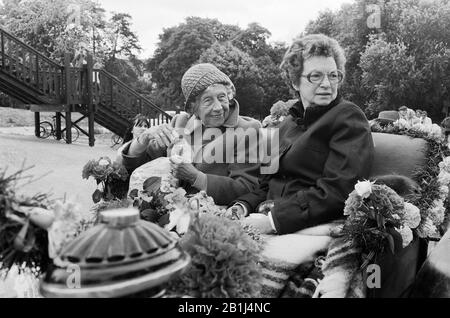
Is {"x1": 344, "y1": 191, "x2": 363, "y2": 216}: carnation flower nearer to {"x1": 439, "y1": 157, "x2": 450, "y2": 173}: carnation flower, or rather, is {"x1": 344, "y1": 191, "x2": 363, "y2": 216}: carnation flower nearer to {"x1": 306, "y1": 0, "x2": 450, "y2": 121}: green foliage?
{"x1": 439, "y1": 157, "x2": 450, "y2": 173}: carnation flower

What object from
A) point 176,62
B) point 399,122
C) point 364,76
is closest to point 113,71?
point 176,62

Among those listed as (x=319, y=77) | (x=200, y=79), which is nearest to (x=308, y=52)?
(x=319, y=77)

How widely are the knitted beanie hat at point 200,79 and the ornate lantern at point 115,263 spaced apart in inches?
74.7

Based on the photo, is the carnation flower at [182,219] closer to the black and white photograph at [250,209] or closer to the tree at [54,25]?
the black and white photograph at [250,209]

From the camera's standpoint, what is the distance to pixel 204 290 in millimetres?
1690

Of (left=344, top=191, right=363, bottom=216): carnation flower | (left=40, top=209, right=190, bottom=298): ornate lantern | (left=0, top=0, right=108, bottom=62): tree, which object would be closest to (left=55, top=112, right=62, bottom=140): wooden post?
(left=0, top=0, right=108, bottom=62): tree

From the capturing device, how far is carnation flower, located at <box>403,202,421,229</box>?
2297 mm

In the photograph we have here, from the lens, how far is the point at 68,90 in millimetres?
13992

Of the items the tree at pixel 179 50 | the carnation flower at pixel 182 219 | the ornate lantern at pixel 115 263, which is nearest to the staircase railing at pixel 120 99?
the carnation flower at pixel 182 219

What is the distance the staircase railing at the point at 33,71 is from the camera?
12939mm

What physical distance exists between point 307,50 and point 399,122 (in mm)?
938

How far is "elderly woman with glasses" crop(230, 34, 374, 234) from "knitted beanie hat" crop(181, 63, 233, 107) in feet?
1.58

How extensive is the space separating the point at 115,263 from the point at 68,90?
13.6 m
